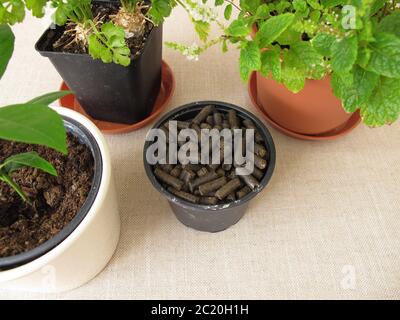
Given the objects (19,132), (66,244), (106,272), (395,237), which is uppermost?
(19,132)

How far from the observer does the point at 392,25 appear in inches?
20.1

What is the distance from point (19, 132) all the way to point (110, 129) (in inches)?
16.8

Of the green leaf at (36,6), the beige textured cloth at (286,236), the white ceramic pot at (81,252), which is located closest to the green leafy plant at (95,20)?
the green leaf at (36,6)

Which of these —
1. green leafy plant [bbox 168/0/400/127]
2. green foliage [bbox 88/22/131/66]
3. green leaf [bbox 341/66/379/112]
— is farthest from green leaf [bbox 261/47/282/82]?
green foliage [bbox 88/22/131/66]

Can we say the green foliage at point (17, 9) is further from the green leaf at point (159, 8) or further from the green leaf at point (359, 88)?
the green leaf at point (359, 88)

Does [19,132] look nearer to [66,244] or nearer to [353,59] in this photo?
[66,244]

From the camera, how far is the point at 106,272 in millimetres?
627

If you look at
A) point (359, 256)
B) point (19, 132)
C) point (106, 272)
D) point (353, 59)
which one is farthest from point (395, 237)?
point (19, 132)

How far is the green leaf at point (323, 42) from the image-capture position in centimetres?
49

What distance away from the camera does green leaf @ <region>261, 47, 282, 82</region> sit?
0.55 m

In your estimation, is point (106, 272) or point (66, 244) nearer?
point (66, 244)

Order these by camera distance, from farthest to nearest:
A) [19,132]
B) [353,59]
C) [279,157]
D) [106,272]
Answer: [279,157] → [106,272] → [353,59] → [19,132]

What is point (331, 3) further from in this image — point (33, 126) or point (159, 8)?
point (33, 126)

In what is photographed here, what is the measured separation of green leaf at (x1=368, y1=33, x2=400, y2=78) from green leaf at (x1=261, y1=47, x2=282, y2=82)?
0.13 metres
